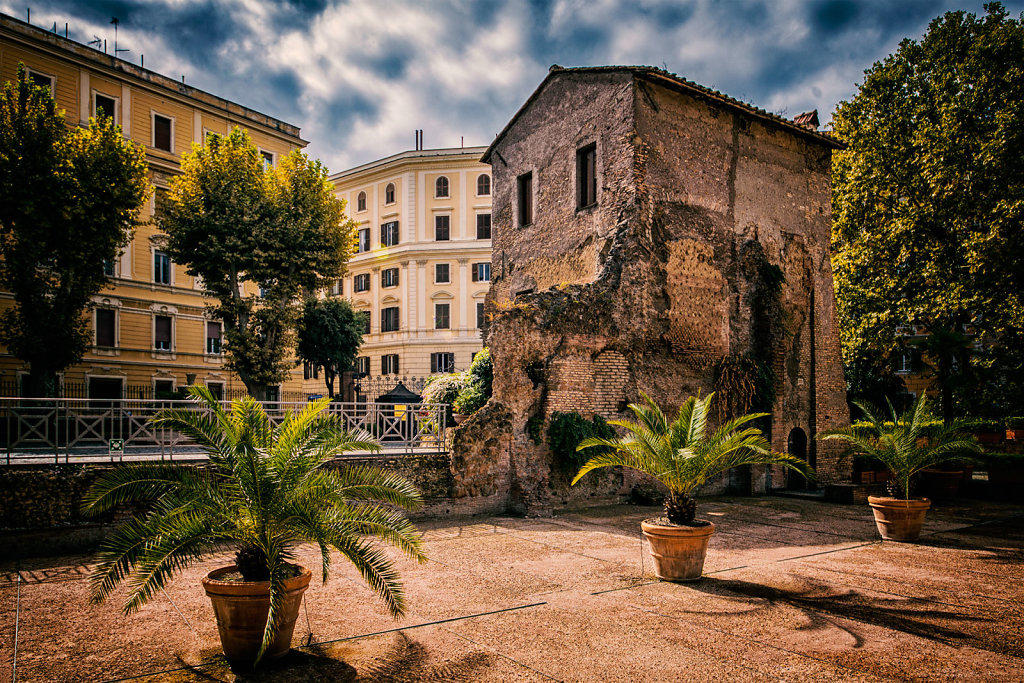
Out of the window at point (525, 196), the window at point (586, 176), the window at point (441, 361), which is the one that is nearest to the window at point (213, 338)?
the window at point (441, 361)

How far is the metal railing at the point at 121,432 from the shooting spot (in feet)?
35.5

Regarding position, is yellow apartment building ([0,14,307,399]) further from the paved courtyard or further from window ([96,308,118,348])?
the paved courtyard

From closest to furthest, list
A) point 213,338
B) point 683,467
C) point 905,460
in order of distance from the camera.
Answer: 1. point 683,467
2. point 905,460
3. point 213,338

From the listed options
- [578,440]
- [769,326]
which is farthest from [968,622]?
[769,326]

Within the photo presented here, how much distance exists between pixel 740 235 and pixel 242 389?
2626 cm

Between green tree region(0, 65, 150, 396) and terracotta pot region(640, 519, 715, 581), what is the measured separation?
20.8 metres

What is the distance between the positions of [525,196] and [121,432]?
41.6 ft

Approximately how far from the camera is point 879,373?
87.9 feet

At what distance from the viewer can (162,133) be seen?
30781mm

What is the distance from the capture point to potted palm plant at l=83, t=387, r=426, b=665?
4.99 m

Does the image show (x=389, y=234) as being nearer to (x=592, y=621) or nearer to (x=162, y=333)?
(x=162, y=333)

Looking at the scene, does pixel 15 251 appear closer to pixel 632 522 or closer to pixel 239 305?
pixel 239 305

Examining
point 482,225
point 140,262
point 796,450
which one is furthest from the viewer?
point 482,225

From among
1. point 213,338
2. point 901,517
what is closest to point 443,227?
point 213,338
